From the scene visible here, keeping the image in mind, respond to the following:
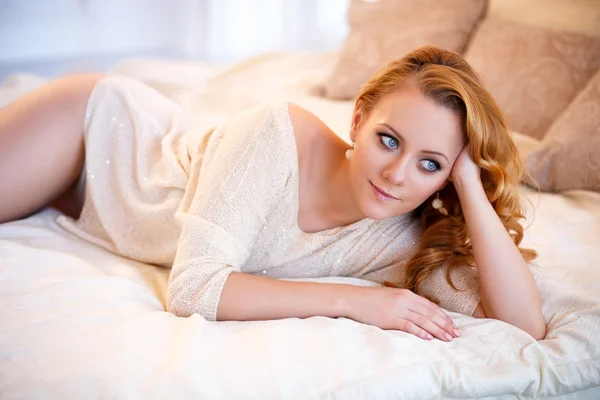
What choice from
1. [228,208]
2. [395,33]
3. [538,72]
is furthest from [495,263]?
[395,33]

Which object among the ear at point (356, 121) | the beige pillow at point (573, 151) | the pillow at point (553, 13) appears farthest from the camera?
the pillow at point (553, 13)

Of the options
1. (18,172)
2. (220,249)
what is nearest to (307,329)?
(220,249)

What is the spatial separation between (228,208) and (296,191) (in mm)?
224

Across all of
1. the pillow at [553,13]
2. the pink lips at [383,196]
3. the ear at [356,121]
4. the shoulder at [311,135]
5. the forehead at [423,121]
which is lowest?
the pink lips at [383,196]

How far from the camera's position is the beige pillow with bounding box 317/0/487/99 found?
3.08 m

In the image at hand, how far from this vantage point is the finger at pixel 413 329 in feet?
5.22

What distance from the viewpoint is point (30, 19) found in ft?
18.4

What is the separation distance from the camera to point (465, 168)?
5.58 feet

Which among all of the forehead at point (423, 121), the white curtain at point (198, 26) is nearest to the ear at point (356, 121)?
the forehead at point (423, 121)

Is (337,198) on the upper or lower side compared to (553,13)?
lower

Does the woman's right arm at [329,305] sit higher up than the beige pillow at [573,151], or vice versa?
the beige pillow at [573,151]

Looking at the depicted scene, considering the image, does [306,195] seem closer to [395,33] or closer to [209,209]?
[209,209]

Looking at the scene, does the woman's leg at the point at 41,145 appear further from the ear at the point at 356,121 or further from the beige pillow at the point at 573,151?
the beige pillow at the point at 573,151

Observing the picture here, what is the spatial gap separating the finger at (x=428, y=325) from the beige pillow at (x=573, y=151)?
1012 millimetres
